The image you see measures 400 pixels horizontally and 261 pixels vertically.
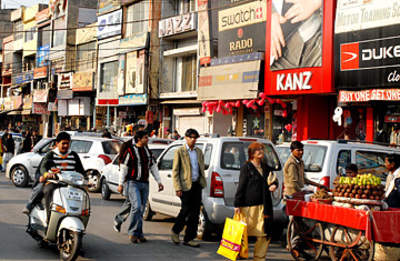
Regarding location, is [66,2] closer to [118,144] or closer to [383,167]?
[118,144]

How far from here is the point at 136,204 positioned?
Result: 8.84 metres

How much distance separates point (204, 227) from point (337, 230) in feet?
9.06

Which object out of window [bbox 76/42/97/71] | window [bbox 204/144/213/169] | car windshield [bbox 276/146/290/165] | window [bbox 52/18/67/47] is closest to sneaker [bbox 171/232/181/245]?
window [bbox 204/144/213/169]

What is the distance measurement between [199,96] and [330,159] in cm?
1680

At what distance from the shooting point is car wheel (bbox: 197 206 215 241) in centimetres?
947

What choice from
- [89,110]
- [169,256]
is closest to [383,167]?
[169,256]

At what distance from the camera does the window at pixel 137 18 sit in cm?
3306

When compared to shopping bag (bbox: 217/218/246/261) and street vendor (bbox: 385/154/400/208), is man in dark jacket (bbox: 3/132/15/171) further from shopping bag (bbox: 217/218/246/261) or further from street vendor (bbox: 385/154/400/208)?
shopping bag (bbox: 217/218/246/261)

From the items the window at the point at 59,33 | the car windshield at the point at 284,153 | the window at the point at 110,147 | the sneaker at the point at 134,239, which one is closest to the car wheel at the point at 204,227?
the sneaker at the point at 134,239

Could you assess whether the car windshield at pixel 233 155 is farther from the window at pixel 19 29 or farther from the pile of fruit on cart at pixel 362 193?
the window at pixel 19 29

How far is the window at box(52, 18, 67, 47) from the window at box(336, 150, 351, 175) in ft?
124

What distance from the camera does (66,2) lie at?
147 feet

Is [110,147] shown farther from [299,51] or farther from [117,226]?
[299,51]

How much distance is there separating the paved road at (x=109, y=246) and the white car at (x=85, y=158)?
4.35 metres
